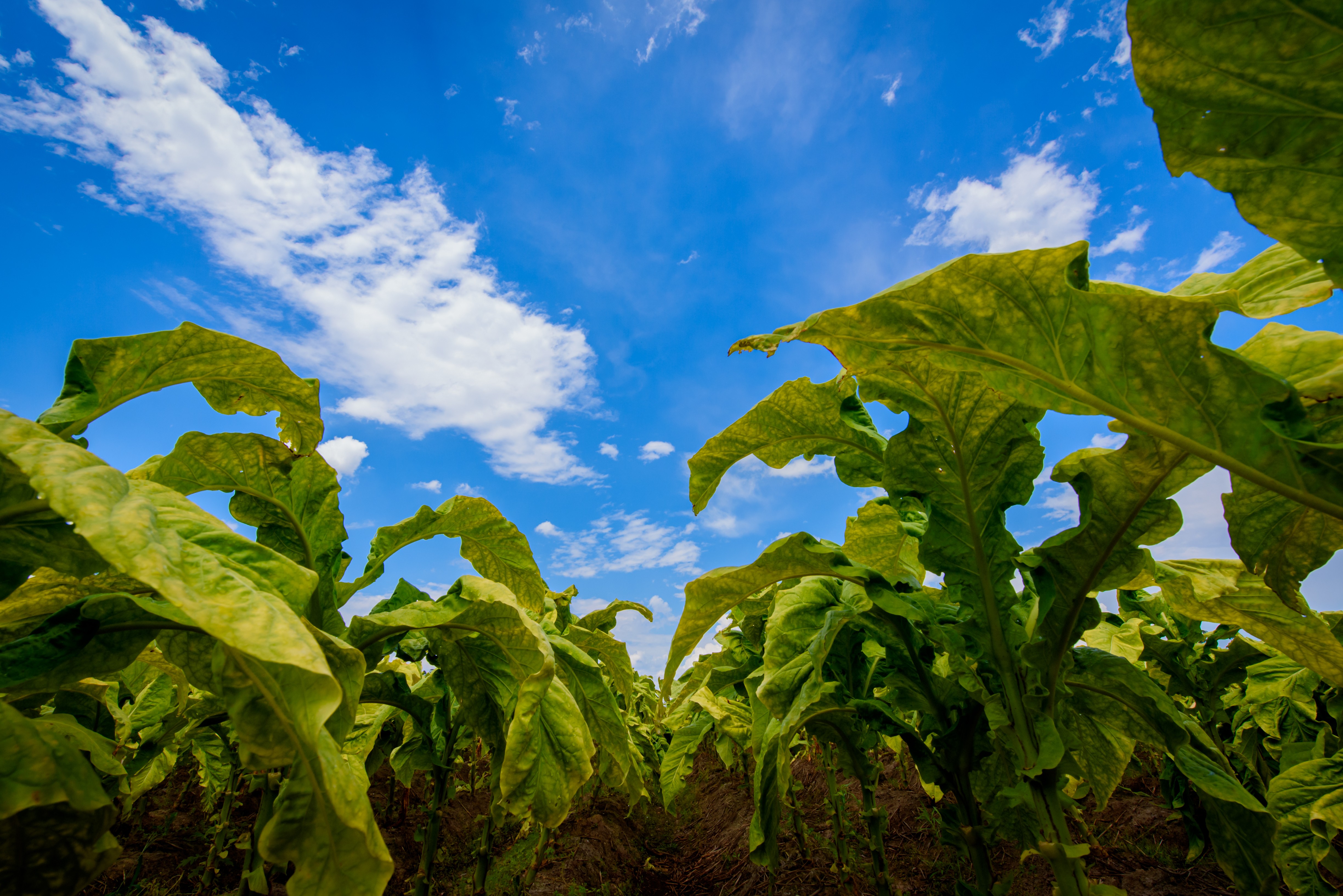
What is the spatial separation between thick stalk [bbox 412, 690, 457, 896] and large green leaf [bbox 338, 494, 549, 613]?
101 centimetres

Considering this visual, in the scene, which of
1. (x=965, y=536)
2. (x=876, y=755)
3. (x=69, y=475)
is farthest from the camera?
(x=876, y=755)

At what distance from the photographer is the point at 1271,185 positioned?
950mm

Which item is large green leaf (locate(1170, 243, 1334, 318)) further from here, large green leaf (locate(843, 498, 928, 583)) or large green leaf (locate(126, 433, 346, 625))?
large green leaf (locate(126, 433, 346, 625))

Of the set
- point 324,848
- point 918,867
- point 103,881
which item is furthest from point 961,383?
point 103,881

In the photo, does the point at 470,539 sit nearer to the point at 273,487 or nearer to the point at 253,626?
the point at 273,487

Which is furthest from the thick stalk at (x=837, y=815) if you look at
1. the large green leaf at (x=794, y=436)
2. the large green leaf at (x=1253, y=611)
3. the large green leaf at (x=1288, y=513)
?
the large green leaf at (x=1288, y=513)

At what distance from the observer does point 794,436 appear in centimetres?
182

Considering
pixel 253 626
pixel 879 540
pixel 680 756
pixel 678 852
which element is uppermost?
pixel 879 540

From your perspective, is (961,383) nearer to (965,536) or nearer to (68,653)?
(965,536)

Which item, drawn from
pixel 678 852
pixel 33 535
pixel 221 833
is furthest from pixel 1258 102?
pixel 678 852

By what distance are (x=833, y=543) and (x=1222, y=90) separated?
4.61 ft

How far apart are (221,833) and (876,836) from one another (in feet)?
13.7

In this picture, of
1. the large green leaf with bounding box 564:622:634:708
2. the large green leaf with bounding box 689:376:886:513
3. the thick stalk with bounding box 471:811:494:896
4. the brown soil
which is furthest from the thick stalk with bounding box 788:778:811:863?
the large green leaf with bounding box 689:376:886:513

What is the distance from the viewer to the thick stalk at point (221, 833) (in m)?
3.83
